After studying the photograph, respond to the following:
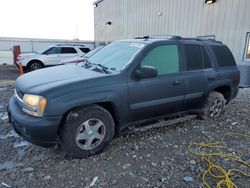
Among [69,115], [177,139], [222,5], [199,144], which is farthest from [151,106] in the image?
[222,5]

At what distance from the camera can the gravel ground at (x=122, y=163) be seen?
2629mm

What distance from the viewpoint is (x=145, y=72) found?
10.4 feet

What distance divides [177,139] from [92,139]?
1.57 metres

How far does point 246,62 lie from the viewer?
8.52 m

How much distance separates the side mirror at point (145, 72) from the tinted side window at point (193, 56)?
106 cm

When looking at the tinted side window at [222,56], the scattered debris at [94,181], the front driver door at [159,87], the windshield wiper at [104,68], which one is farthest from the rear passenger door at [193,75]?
the scattered debris at [94,181]

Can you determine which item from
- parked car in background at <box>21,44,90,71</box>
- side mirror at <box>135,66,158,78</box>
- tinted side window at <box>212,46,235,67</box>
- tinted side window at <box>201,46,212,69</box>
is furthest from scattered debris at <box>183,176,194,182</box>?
parked car in background at <box>21,44,90,71</box>

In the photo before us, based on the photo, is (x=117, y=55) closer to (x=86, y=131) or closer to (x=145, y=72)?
(x=145, y=72)

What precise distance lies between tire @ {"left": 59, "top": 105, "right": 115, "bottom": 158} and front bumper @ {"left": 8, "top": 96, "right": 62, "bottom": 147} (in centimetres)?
15

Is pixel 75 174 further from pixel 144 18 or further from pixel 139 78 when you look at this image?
pixel 144 18

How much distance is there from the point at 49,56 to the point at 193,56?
10.0 metres

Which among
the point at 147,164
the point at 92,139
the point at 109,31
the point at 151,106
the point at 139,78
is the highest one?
the point at 109,31

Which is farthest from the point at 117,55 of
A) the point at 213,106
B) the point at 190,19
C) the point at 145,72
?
the point at 190,19

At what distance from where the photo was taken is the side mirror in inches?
124
